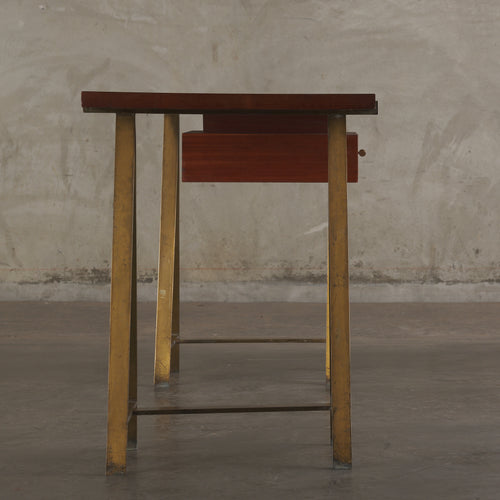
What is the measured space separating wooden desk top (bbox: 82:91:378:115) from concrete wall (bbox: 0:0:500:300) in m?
2.69

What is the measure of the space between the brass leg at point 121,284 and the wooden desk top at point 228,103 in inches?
1.7

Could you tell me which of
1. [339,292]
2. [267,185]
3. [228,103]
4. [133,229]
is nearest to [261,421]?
[339,292]

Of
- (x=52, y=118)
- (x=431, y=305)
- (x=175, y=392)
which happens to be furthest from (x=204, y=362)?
(x=52, y=118)

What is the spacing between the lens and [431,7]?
411 cm

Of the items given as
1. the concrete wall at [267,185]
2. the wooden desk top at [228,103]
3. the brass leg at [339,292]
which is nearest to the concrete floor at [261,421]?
the brass leg at [339,292]

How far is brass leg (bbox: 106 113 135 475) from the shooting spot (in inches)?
56.6

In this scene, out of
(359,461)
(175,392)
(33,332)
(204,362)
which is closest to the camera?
(359,461)

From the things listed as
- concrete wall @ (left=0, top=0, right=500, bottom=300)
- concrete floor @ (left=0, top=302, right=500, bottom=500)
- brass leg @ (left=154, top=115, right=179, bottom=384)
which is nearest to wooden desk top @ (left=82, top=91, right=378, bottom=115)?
concrete floor @ (left=0, top=302, right=500, bottom=500)

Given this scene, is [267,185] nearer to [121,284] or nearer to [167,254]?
[167,254]

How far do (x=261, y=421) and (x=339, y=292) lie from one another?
0.48 meters

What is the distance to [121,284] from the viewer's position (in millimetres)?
1444

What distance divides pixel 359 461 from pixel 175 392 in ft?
2.51

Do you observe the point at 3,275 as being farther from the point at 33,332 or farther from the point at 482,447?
the point at 482,447

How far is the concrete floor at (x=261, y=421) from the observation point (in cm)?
137
